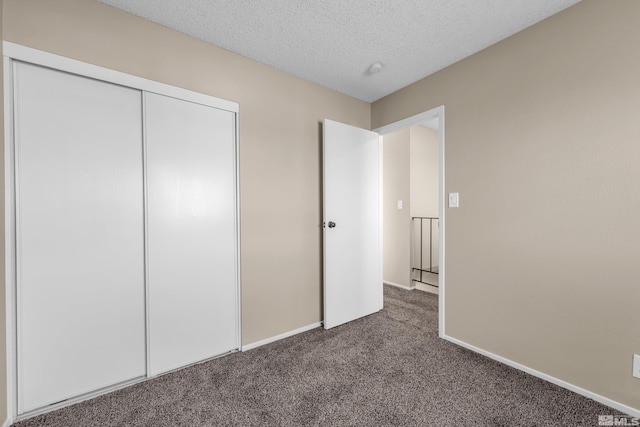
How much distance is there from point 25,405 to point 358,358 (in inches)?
78.3

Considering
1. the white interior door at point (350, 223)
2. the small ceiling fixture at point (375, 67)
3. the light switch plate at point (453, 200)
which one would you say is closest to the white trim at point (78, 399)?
the white interior door at point (350, 223)

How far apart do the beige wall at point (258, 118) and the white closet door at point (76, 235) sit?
0.23m

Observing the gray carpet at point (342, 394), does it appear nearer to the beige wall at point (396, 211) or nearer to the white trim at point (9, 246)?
the white trim at point (9, 246)

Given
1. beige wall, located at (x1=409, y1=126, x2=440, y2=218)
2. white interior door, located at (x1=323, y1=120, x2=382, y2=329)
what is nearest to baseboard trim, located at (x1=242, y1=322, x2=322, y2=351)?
white interior door, located at (x1=323, y1=120, x2=382, y2=329)

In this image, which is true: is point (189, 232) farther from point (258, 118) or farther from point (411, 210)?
point (411, 210)

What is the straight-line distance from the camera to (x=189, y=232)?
196 cm

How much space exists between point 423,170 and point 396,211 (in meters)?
0.75

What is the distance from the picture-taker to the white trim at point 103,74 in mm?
1420

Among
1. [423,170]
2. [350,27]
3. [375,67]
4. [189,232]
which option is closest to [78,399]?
[189,232]

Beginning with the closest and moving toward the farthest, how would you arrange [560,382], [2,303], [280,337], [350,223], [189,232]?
[2,303] < [560,382] < [189,232] < [280,337] < [350,223]

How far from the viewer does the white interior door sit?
8.40 feet

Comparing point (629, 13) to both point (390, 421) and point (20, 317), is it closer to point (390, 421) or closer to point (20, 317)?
point (390, 421)

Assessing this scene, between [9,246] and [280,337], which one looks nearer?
[9,246]

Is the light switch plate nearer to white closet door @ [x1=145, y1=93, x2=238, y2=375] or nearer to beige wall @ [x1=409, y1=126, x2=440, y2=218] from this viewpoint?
beige wall @ [x1=409, y1=126, x2=440, y2=218]
